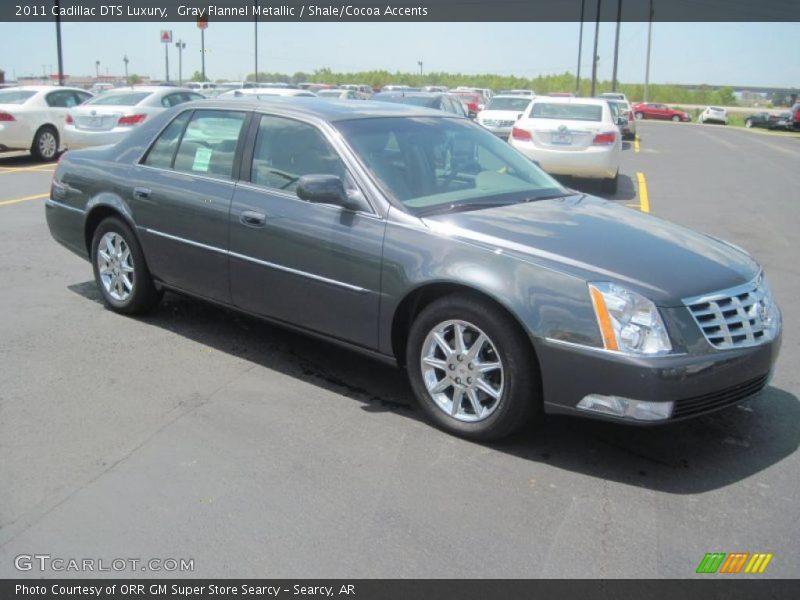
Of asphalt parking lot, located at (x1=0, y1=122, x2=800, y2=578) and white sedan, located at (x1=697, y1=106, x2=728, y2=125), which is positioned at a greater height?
white sedan, located at (x1=697, y1=106, x2=728, y2=125)

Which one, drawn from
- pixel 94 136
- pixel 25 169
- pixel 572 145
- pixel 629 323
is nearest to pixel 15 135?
pixel 25 169

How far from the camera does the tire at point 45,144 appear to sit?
16625 mm

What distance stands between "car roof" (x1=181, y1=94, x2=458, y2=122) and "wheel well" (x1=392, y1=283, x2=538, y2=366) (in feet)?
4.31

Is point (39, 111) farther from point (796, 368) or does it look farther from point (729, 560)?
point (729, 560)

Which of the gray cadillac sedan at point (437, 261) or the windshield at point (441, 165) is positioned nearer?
the gray cadillac sedan at point (437, 261)

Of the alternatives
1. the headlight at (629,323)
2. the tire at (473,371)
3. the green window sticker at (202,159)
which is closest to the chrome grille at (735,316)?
the headlight at (629,323)

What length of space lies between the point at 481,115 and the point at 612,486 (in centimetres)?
1741

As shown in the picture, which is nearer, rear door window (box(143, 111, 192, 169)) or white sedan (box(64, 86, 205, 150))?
rear door window (box(143, 111, 192, 169))

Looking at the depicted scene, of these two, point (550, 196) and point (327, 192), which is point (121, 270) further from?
point (550, 196)

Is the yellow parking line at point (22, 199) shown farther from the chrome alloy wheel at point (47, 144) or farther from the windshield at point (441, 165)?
the windshield at point (441, 165)

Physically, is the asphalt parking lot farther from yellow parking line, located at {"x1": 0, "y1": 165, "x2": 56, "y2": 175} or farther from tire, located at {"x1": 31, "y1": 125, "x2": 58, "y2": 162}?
tire, located at {"x1": 31, "y1": 125, "x2": 58, "y2": 162}

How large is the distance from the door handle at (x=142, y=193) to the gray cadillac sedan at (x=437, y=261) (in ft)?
0.05

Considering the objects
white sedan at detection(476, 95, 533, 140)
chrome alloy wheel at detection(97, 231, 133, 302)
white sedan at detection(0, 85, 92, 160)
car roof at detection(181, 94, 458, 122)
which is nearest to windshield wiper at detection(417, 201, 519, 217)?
car roof at detection(181, 94, 458, 122)

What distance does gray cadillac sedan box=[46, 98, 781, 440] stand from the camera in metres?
3.68
